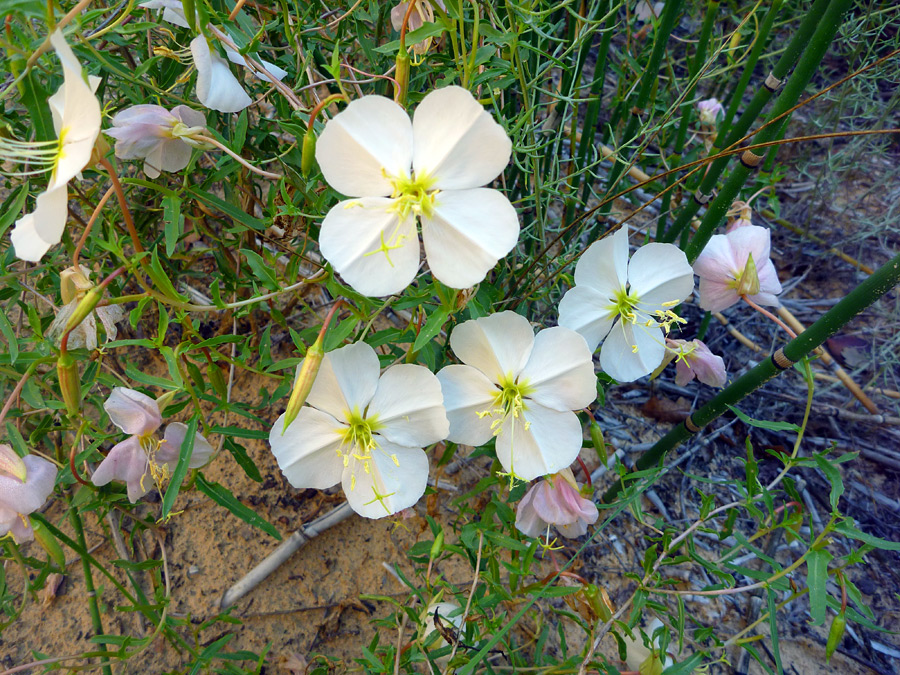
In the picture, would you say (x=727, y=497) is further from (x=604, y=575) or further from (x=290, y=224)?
(x=290, y=224)

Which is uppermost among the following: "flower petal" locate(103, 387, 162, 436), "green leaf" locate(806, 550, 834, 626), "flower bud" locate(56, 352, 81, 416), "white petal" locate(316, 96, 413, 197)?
"white petal" locate(316, 96, 413, 197)

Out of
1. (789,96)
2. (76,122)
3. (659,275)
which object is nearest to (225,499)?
(76,122)

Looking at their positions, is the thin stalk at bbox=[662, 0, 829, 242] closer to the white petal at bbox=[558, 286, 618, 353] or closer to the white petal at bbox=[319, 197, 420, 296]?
the white petal at bbox=[558, 286, 618, 353]

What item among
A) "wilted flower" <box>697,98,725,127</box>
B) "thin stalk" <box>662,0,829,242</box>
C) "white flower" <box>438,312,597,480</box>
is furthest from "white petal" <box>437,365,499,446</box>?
"wilted flower" <box>697,98,725,127</box>

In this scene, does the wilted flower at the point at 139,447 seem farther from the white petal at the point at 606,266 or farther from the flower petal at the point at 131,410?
the white petal at the point at 606,266

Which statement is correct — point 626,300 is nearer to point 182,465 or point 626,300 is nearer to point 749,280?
point 749,280

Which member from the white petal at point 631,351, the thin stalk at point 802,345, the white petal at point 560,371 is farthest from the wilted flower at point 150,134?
the thin stalk at point 802,345
